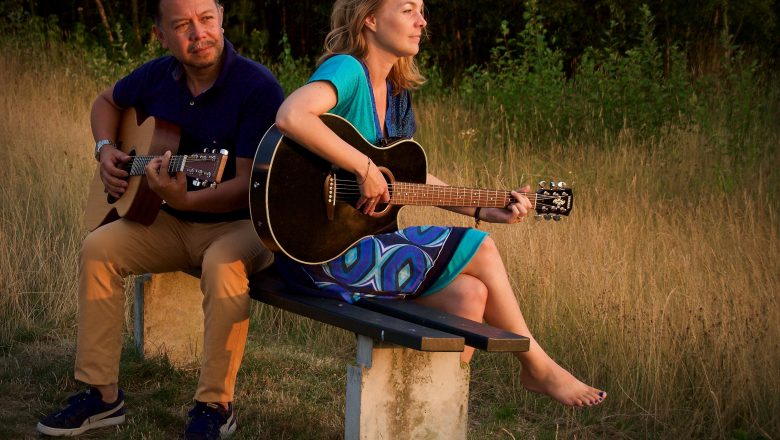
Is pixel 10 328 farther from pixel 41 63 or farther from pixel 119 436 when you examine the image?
pixel 41 63

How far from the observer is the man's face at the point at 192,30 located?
3.76m

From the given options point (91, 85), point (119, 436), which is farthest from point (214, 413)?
point (91, 85)

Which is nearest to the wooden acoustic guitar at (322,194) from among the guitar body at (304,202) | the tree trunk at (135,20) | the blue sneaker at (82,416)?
the guitar body at (304,202)

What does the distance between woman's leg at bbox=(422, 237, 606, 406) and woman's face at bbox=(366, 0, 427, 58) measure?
726 millimetres

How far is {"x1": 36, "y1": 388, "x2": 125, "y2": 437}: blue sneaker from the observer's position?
3.64 m

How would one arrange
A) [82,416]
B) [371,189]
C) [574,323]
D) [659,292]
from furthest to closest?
[659,292]
[574,323]
[82,416]
[371,189]

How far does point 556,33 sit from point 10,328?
1097 cm

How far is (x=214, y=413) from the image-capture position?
3549mm

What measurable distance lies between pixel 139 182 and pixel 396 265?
1.04 metres

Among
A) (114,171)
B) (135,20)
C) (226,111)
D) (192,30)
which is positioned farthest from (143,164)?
(135,20)

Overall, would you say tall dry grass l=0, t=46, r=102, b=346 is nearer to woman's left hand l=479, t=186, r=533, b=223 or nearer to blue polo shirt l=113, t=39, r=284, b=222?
blue polo shirt l=113, t=39, r=284, b=222

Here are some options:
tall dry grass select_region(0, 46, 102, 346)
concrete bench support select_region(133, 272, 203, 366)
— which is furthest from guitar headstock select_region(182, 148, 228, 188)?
tall dry grass select_region(0, 46, 102, 346)

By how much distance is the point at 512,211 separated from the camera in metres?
3.63

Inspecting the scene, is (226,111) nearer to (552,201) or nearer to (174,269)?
(174,269)
